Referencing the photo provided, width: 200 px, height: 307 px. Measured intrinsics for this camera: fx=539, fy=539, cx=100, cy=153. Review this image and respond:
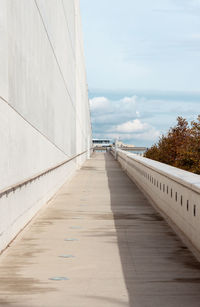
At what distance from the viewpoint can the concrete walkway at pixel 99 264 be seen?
21.2 feet

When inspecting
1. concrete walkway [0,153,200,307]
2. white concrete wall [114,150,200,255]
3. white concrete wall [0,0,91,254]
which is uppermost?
white concrete wall [0,0,91,254]

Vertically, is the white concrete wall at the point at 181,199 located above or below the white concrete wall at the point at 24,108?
below

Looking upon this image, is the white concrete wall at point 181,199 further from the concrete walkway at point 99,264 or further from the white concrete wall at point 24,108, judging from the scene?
the white concrete wall at point 24,108

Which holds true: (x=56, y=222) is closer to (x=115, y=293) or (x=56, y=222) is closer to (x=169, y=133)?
(x=115, y=293)

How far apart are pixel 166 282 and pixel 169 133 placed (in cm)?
6607

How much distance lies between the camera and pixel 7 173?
33.7 feet

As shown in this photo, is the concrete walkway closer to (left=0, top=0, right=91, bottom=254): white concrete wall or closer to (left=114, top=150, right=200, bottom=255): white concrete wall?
(left=114, top=150, right=200, bottom=255): white concrete wall

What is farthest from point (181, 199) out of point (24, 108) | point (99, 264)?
point (24, 108)

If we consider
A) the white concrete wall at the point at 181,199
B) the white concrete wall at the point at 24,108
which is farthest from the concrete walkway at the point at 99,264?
the white concrete wall at the point at 24,108

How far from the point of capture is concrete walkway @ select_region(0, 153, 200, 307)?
6457 mm

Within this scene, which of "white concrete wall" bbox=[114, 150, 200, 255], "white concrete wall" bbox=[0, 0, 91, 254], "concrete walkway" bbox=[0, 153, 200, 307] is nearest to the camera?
"concrete walkway" bbox=[0, 153, 200, 307]

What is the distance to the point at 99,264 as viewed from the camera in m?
8.40

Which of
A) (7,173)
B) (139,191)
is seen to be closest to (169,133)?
(139,191)

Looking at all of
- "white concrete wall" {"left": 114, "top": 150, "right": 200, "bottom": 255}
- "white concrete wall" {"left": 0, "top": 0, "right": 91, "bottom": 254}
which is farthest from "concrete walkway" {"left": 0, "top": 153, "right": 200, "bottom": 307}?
"white concrete wall" {"left": 0, "top": 0, "right": 91, "bottom": 254}
